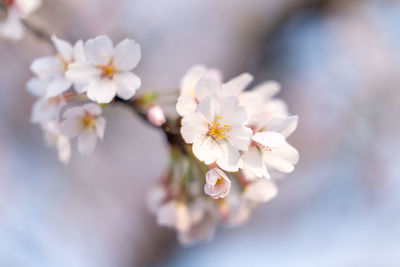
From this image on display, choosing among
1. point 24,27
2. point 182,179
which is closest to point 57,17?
point 24,27

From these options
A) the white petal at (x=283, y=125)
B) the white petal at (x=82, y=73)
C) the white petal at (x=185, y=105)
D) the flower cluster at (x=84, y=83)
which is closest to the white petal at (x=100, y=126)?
the flower cluster at (x=84, y=83)

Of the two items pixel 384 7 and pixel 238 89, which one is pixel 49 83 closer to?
pixel 238 89

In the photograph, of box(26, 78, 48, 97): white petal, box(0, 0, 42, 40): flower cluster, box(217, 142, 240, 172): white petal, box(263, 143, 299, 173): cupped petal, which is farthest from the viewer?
box(0, 0, 42, 40): flower cluster

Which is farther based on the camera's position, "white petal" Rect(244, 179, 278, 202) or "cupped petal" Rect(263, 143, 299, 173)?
"white petal" Rect(244, 179, 278, 202)

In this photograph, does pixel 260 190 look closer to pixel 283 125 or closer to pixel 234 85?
pixel 283 125

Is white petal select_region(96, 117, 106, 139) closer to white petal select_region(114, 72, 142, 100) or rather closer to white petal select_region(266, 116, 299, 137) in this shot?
white petal select_region(114, 72, 142, 100)

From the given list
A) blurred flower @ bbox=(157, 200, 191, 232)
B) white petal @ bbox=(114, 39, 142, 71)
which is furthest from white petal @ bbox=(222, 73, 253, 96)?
blurred flower @ bbox=(157, 200, 191, 232)

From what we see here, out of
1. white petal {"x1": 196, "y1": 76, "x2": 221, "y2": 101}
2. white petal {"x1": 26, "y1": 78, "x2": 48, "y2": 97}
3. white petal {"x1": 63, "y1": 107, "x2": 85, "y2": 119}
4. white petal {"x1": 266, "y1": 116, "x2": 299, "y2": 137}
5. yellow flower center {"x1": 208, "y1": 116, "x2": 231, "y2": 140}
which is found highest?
white petal {"x1": 26, "y1": 78, "x2": 48, "y2": 97}
